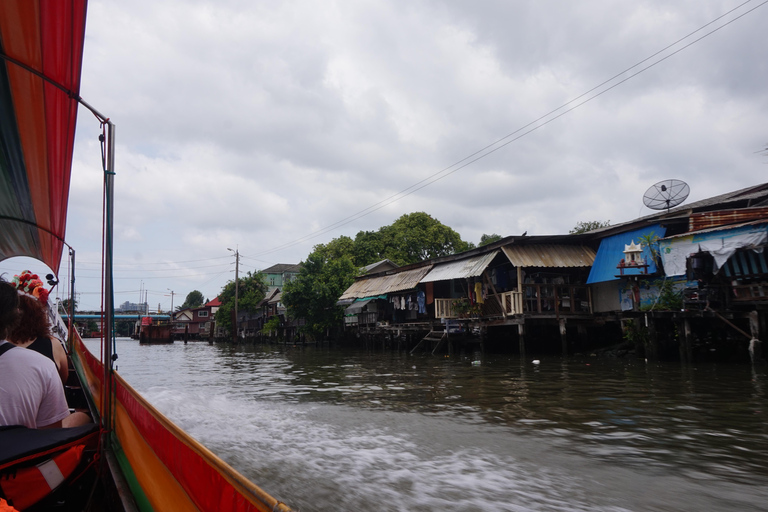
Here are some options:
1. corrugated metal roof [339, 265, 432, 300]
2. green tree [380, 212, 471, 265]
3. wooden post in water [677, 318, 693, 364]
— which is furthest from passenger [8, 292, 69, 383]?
green tree [380, 212, 471, 265]

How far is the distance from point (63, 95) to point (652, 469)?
553 cm

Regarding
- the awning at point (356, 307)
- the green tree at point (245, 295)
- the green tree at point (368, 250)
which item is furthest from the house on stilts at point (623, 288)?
the green tree at point (245, 295)

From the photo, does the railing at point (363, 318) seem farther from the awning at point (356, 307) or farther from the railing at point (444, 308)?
the railing at point (444, 308)

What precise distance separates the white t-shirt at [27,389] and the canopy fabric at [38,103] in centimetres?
160

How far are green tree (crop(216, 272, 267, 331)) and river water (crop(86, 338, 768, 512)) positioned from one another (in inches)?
1699

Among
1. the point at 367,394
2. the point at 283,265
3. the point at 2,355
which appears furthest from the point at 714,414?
the point at 283,265

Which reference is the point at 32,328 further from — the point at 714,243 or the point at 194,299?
the point at 194,299

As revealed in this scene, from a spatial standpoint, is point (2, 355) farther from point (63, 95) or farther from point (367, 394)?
point (367, 394)

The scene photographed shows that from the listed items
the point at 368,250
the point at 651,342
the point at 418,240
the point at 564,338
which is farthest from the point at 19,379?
the point at 368,250

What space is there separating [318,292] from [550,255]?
18926 mm

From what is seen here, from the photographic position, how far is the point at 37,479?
246 centimetres

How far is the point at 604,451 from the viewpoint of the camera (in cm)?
493

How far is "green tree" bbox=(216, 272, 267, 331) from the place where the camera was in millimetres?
52284

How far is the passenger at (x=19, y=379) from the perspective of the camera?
263cm
